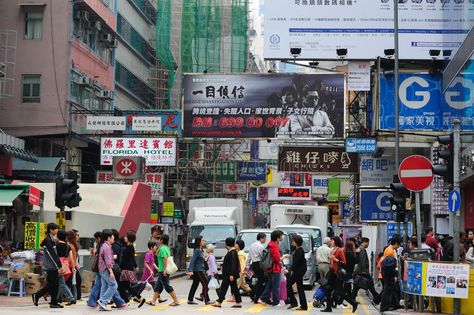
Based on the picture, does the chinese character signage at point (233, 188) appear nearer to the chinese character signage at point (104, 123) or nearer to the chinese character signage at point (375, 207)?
the chinese character signage at point (104, 123)

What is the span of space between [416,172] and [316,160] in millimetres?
19173

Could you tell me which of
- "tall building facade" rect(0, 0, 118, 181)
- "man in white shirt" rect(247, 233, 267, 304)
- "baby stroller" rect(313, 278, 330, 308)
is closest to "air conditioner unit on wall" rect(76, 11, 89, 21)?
"tall building facade" rect(0, 0, 118, 181)

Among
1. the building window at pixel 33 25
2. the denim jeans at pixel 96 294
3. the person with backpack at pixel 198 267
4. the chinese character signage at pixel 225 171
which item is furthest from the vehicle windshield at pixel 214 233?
the chinese character signage at pixel 225 171

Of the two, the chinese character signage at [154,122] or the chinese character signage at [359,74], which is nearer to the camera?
the chinese character signage at [359,74]

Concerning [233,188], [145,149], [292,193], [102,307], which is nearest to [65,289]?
[102,307]

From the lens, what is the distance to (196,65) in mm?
56531

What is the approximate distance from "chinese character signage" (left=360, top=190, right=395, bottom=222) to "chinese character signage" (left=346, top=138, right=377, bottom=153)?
2.07m

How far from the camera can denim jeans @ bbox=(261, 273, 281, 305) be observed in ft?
63.6

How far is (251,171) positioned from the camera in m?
52.7

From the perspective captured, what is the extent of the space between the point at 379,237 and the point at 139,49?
3218 centimetres

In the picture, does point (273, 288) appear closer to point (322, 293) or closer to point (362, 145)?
point (322, 293)

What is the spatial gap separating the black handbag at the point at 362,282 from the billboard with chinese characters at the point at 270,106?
52.6 feet

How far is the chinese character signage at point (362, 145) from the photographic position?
32750 millimetres

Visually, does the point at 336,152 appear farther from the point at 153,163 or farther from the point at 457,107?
the point at 153,163
